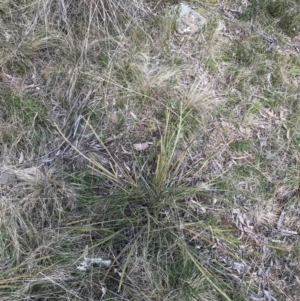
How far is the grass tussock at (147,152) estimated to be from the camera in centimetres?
210

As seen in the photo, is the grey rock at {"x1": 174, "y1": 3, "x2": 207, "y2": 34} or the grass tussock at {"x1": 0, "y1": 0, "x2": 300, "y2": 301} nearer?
the grass tussock at {"x1": 0, "y1": 0, "x2": 300, "y2": 301}

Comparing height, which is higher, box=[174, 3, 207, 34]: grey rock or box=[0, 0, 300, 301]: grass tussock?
box=[174, 3, 207, 34]: grey rock

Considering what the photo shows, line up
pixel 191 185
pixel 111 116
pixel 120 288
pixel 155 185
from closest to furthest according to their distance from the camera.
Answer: pixel 120 288 → pixel 155 185 → pixel 191 185 → pixel 111 116

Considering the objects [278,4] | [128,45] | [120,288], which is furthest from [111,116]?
[278,4]

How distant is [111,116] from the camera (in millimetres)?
2566

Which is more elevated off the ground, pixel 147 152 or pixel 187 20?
pixel 187 20

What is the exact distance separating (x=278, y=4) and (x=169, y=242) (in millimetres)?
2100

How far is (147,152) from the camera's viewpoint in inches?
97.3

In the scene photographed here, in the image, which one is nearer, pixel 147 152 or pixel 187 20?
pixel 147 152

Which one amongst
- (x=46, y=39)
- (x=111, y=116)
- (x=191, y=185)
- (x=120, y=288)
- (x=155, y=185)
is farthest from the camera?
(x=46, y=39)

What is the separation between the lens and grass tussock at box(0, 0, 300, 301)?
2.10 meters

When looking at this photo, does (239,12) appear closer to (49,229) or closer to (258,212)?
(258,212)

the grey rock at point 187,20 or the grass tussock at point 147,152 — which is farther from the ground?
the grey rock at point 187,20

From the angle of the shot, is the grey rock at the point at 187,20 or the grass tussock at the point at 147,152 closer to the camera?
the grass tussock at the point at 147,152
